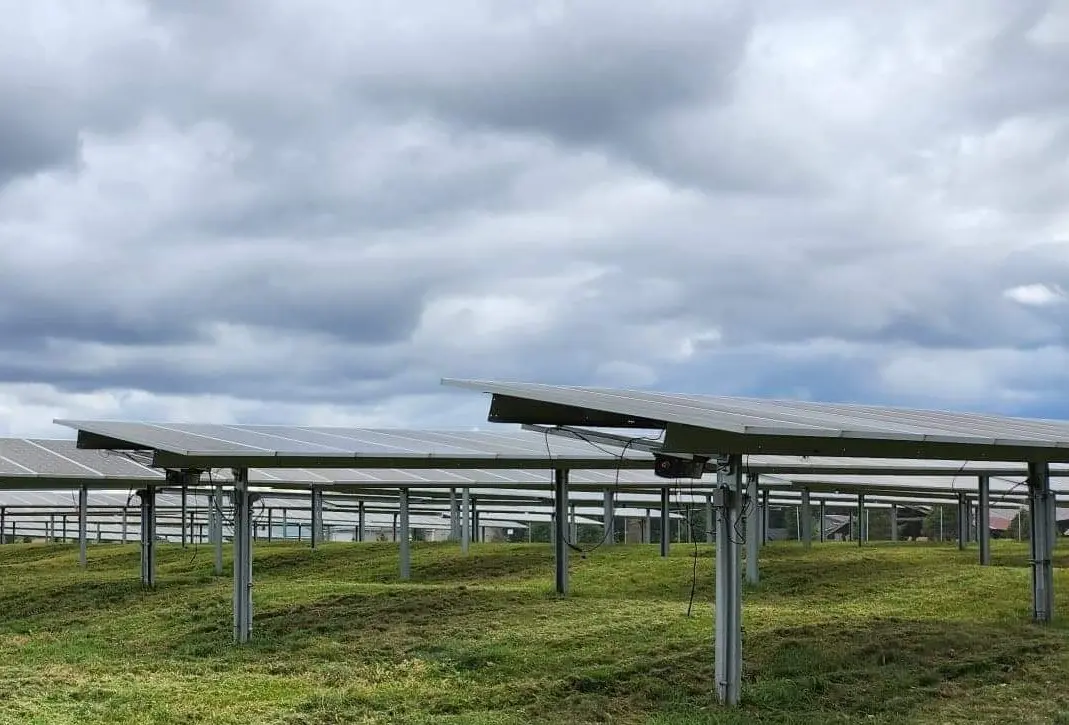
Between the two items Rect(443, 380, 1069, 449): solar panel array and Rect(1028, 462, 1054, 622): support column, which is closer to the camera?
Rect(443, 380, 1069, 449): solar panel array

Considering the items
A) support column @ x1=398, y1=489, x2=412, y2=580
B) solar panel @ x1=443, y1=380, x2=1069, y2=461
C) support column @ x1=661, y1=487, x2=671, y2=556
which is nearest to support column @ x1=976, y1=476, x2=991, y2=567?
support column @ x1=661, y1=487, x2=671, y2=556

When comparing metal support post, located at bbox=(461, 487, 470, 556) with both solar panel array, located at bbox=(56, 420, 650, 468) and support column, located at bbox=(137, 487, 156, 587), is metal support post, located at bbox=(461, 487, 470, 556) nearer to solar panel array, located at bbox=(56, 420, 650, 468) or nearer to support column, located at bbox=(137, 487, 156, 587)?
solar panel array, located at bbox=(56, 420, 650, 468)

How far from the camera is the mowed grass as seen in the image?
540 inches

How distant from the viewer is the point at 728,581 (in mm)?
13055

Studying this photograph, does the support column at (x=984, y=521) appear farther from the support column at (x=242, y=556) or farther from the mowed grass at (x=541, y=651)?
the support column at (x=242, y=556)

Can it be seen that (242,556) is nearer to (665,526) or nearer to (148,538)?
(148,538)

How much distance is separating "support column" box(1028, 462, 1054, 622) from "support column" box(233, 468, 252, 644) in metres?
12.4

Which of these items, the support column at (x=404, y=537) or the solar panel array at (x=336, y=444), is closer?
the solar panel array at (x=336, y=444)

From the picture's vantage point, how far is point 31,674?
16.5m

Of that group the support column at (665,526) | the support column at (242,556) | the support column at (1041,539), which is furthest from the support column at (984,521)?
the support column at (242,556)

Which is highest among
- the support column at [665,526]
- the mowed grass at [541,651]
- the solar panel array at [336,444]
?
the solar panel array at [336,444]

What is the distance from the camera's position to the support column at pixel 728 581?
509 inches

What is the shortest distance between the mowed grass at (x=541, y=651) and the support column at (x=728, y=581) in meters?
0.35

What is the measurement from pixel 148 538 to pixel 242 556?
30.2ft
